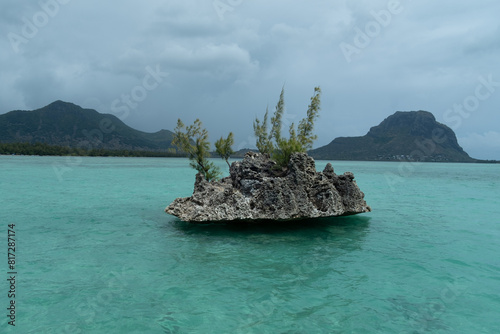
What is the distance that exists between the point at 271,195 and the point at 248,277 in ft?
18.4

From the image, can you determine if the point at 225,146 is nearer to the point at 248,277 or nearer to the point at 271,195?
the point at 271,195

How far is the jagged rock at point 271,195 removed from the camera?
13773mm

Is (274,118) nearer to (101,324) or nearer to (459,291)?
(459,291)

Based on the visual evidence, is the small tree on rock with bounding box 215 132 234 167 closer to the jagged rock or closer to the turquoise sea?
the jagged rock

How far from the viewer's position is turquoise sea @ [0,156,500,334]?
258 inches

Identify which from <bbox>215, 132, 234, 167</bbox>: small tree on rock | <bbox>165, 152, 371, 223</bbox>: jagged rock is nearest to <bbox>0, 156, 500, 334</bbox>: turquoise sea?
<bbox>165, 152, 371, 223</bbox>: jagged rock

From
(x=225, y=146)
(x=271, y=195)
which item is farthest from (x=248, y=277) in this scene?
(x=225, y=146)

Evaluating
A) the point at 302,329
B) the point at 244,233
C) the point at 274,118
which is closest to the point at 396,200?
the point at 274,118

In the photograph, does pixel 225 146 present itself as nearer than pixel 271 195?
No

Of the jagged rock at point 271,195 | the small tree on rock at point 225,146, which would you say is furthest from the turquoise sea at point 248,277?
the small tree on rock at point 225,146

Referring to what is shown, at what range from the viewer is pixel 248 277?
877cm

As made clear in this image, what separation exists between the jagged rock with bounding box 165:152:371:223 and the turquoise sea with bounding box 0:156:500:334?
88cm

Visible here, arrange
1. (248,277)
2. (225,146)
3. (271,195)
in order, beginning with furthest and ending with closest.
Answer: (225,146)
(271,195)
(248,277)

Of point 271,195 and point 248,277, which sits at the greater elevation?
point 271,195
